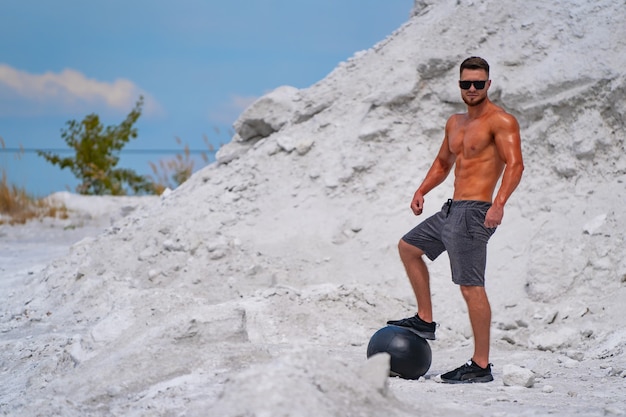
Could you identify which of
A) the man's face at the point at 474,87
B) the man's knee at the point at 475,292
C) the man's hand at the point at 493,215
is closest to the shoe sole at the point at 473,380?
the man's knee at the point at 475,292

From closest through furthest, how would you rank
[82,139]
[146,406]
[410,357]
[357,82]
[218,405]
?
[218,405] → [146,406] → [410,357] → [357,82] → [82,139]

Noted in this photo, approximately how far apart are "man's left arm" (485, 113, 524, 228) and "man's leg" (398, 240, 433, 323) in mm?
582

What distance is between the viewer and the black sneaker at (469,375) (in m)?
4.98

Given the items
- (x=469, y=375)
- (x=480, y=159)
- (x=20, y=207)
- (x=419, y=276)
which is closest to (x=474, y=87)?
(x=480, y=159)

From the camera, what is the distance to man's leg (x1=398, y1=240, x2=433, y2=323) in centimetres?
525

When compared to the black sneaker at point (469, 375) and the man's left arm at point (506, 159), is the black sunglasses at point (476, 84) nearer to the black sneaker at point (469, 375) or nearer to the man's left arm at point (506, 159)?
the man's left arm at point (506, 159)

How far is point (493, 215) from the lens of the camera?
479cm

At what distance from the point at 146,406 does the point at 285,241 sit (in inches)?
158

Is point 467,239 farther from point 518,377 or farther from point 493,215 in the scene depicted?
point 518,377

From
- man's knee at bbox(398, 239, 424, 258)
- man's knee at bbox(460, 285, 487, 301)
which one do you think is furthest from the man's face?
man's knee at bbox(460, 285, 487, 301)

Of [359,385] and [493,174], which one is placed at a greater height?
[493,174]

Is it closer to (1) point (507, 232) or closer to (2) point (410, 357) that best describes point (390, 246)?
(1) point (507, 232)

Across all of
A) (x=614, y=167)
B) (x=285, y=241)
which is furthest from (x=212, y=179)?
(x=614, y=167)

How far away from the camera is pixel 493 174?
5.06 metres
